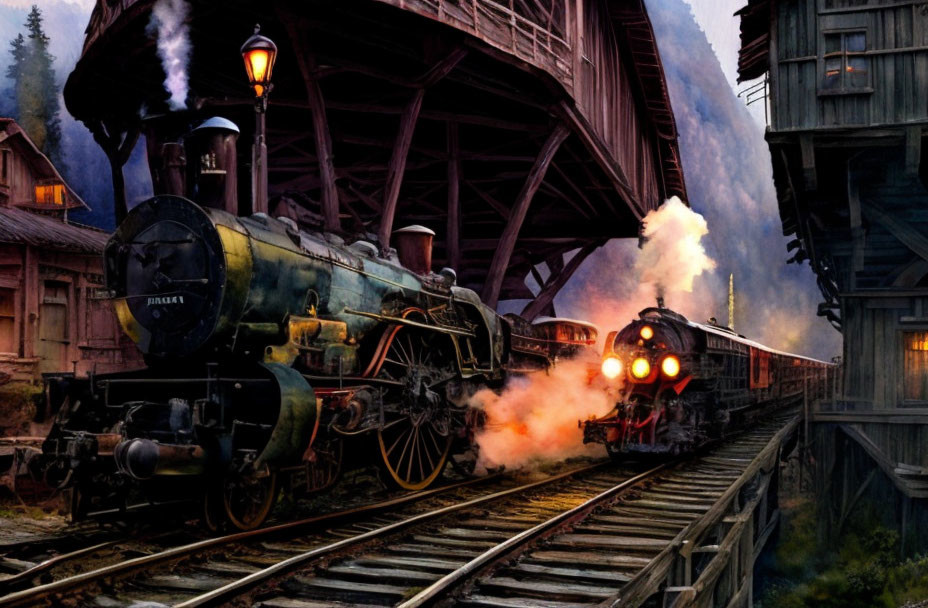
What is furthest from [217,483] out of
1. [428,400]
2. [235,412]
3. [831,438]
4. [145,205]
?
[831,438]

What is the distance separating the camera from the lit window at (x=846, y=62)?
562 inches

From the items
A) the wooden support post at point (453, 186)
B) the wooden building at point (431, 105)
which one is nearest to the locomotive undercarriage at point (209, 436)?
the wooden building at point (431, 105)

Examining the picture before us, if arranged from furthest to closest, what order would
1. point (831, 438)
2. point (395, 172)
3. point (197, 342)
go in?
1. point (831, 438)
2. point (395, 172)
3. point (197, 342)

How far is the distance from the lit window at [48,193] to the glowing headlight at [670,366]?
14.0 metres

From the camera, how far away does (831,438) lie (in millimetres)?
16875

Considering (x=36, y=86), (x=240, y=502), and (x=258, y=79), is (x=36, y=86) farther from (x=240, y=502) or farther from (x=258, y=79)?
(x=240, y=502)

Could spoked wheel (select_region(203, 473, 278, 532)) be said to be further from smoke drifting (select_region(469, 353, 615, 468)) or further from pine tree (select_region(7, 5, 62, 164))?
pine tree (select_region(7, 5, 62, 164))

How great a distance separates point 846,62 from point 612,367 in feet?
20.6

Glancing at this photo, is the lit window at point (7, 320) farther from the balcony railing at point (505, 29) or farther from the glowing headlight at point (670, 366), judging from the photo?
the glowing headlight at point (670, 366)

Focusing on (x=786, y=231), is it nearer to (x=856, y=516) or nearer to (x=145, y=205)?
(x=856, y=516)

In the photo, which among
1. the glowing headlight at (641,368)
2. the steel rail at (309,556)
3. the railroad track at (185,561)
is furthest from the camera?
the glowing headlight at (641,368)

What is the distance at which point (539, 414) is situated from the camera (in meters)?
13.6

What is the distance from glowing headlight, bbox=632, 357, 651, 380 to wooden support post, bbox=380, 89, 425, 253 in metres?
4.17

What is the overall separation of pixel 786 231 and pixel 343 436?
1613 centimetres
